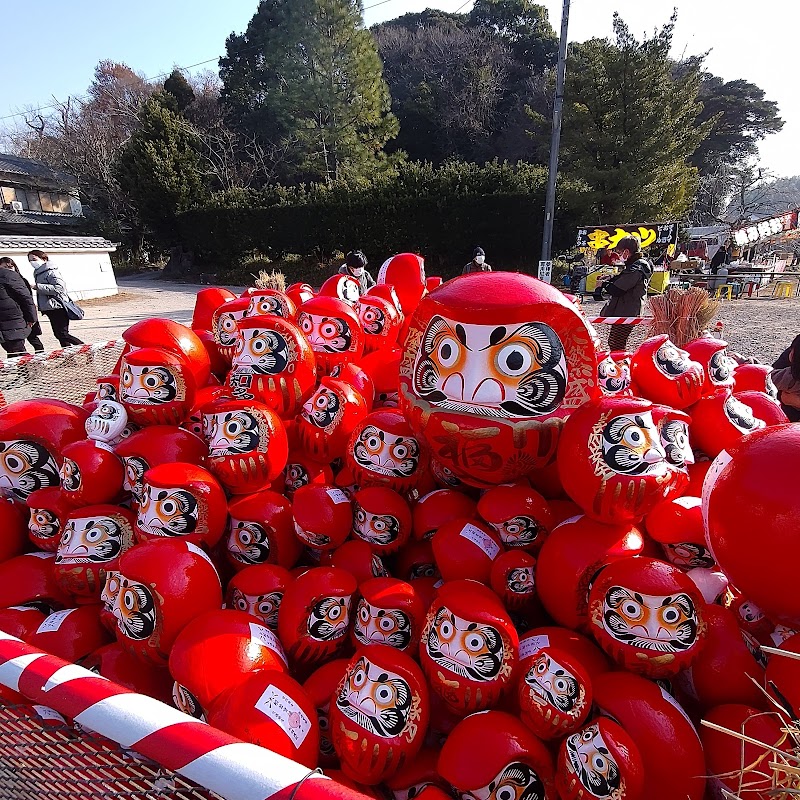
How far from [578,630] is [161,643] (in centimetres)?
116

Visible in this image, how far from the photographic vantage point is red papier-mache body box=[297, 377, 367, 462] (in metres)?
2.10

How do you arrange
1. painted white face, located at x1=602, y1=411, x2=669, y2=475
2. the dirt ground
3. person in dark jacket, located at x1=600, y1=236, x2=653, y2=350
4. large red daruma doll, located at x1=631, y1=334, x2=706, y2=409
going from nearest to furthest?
painted white face, located at x1=602, y1=411, x2=669, y2=475 < large red daruma doll, located at x1=631, y1=334, x2=706, y2=409 < person in dark jacket, located at x1=600, y1=236, x2=653, y2=350 < the dirt ground

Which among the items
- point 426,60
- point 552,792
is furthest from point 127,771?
point 426,60

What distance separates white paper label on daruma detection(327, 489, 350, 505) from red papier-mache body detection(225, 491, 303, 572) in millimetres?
174

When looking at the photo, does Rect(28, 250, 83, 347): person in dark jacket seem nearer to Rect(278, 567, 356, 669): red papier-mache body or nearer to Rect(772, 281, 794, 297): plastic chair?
Rect(278, 567, 356, 669): red papier-mache body

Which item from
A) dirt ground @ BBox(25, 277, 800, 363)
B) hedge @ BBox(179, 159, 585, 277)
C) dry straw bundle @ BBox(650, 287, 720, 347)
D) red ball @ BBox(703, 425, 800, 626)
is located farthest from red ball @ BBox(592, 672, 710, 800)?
hedge @ BBox(179, 159, 585, 277)

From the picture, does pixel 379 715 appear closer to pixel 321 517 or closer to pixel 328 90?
pixel 321 517

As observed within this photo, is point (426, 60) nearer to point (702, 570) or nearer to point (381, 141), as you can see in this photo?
point (381, 141)

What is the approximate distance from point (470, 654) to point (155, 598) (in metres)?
0.87

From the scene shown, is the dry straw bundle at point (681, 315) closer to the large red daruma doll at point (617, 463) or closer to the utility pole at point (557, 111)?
the large red daruma doll at point (617, 463)

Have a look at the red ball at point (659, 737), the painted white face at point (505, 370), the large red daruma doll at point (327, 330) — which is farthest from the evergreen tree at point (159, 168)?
the red ball at point (659, 737)

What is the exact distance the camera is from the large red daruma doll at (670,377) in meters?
2.02

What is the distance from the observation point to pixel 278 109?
23156 millimetres

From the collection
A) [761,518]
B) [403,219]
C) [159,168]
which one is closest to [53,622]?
[761,518]
